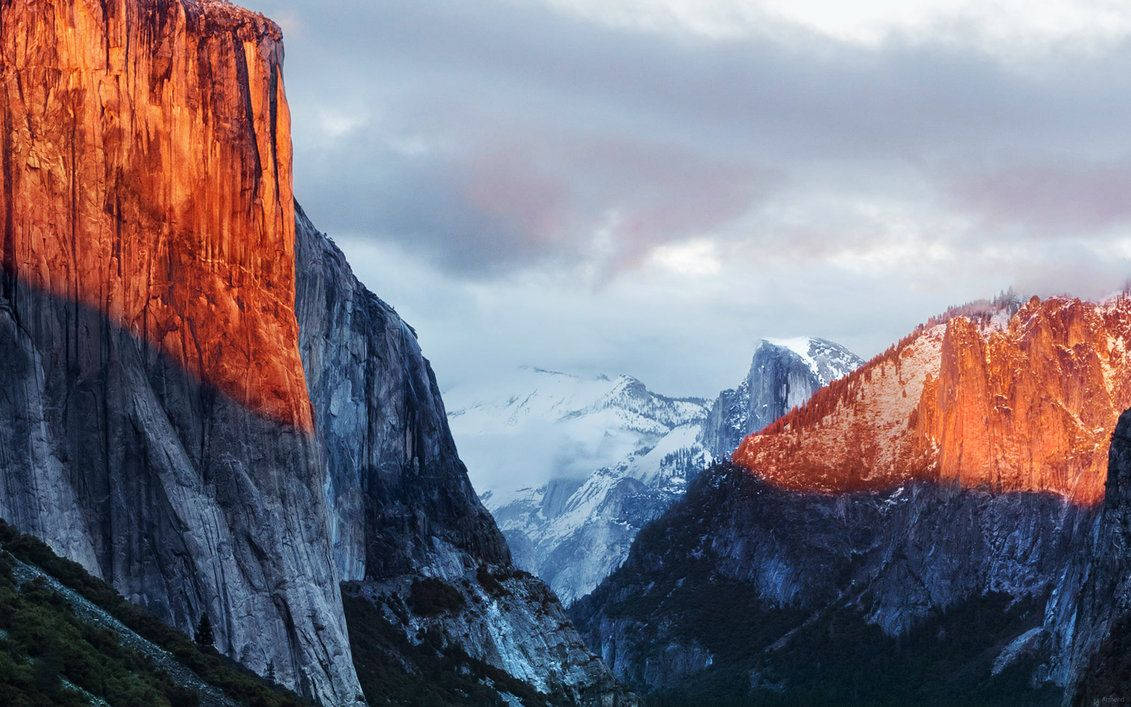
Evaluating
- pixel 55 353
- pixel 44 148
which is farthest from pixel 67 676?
pixel 44 148

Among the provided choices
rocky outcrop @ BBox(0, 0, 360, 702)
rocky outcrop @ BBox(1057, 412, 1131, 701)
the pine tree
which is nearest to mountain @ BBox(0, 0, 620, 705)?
rocky outcrop @ BBox(0, 0, 360, 702)

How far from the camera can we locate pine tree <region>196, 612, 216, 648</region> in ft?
338

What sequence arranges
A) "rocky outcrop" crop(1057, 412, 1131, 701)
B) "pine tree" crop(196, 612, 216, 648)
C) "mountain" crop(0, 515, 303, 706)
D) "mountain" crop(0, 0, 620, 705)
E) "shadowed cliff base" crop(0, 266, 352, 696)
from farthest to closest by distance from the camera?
"rocky outcrop" crop(1057, 412, 1131, 701) < "mountain" crop(0, 0, 620, 705) < "pine tree" crop(196, 612, 216, 648) < "shadowed cliff base" crop(0, 266, 352, 696) < "mountain" crop(0, 515, 303, 706)

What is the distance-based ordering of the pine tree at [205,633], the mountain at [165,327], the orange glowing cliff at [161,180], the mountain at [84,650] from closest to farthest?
the mountain at [84,650] < the pine tree at [205,633] < the mountain at [165,327] < the orange glowing cliff at [161,180]

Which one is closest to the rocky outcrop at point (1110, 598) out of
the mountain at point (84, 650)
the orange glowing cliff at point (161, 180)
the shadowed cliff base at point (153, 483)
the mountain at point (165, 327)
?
the mountain at point (165, 327)

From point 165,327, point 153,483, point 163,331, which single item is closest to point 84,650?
point 153,483

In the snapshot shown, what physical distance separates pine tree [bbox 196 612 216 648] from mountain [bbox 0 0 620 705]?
1102 mm

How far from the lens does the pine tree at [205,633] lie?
103 metres

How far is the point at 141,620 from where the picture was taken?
85062 millimetres

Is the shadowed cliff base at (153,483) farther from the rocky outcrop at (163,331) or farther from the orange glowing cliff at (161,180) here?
the orange glowing cliff at (161,180)

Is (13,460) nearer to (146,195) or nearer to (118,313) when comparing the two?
(118,313)

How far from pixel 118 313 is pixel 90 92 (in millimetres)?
13800

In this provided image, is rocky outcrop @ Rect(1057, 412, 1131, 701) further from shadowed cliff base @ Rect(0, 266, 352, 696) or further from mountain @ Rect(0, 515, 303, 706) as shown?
mountain @ Rect(0, 515, 303, 706)

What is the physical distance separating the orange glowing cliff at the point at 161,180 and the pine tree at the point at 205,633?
54.3ft
